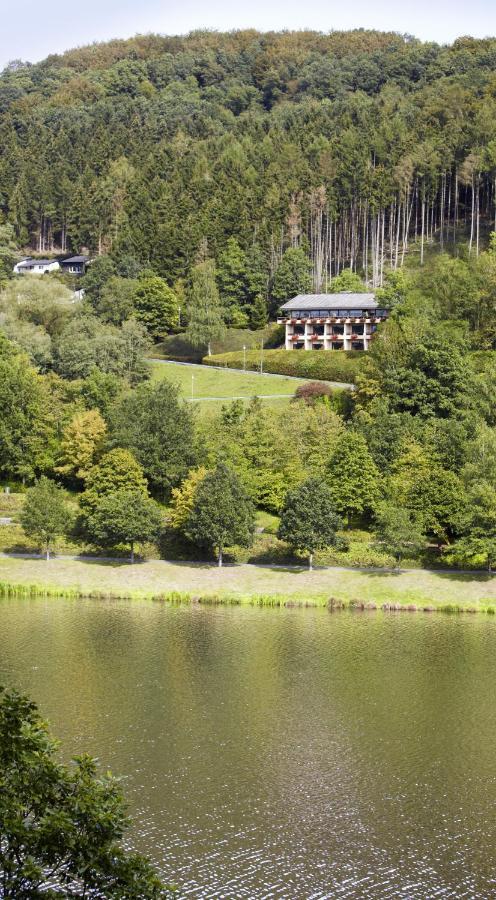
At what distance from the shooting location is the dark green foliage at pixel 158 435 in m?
92.9

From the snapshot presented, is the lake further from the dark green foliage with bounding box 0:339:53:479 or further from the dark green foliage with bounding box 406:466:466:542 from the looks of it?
the dark green foliage with bounding box 0:339:53:479

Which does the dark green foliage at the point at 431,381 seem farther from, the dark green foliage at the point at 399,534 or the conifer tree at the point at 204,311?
the conifer tree at the point at 204,311

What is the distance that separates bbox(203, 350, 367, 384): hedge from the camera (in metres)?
119

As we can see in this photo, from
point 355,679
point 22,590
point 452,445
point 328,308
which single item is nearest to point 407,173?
point 328,308

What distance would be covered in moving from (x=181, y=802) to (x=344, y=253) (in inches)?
5148

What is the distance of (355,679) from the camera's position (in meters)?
55.8

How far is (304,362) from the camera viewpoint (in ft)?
405

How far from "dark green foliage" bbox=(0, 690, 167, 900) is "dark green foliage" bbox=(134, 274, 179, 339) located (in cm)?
11554

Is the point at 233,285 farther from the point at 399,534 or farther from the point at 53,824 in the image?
the point at 53,824

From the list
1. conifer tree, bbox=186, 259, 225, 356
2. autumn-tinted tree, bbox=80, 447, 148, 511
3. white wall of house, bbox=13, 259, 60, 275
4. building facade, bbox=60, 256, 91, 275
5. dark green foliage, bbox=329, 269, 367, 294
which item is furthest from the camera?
white wall of house, bbox=13, 259, 60, 275

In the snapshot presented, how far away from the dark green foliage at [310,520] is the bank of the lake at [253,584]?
91.6 inches

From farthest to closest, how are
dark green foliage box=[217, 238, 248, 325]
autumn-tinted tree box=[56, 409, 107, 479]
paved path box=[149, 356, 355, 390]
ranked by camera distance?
dark green foliage box=[217, 238, 248, 325] < paved path box=[149, 356, 355, 390] < autumn-tinted tree box=[56, 409, 107, 479]

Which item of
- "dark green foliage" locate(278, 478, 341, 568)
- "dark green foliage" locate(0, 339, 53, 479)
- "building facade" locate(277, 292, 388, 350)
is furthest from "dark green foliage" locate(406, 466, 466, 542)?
"building facade" locate(277, 292, 388, 350)

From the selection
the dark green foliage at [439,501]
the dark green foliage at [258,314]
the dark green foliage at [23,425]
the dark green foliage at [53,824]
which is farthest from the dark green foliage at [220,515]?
the dark green foliage at [258,314]
